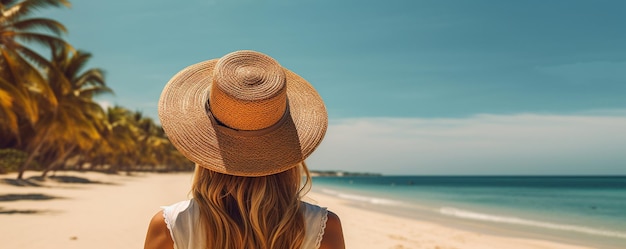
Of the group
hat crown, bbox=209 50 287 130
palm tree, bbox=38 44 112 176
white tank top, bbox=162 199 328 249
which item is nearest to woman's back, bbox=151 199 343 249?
white tank top, bbox=162 199 328 249

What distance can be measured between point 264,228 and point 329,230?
20 cm

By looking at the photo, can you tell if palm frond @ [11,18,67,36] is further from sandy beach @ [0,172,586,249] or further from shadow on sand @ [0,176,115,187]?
shadow on sand @ [0,176,115,187]

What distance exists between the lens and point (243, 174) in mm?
1308

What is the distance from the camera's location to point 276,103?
1.40m

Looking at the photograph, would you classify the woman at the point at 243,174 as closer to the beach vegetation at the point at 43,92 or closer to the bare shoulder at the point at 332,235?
the bare shoulder at the point at 332,235

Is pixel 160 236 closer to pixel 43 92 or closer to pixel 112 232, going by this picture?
pixel 112 232

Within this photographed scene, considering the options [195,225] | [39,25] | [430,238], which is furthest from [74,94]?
[195,225]

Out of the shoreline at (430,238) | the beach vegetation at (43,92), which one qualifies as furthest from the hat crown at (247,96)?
the beach vegetation at (43,92)

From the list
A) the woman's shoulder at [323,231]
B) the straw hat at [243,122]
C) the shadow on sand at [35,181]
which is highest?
the straw hat at [243,122]

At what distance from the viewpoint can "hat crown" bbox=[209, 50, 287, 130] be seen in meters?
1.37

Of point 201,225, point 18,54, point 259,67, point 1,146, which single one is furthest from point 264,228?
point 1,146

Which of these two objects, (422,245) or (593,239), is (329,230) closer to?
(422,245)

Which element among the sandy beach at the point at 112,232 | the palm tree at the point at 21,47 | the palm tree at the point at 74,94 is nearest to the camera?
the sandy beach at the point at 112,232

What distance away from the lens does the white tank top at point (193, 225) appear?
4.44 feet
